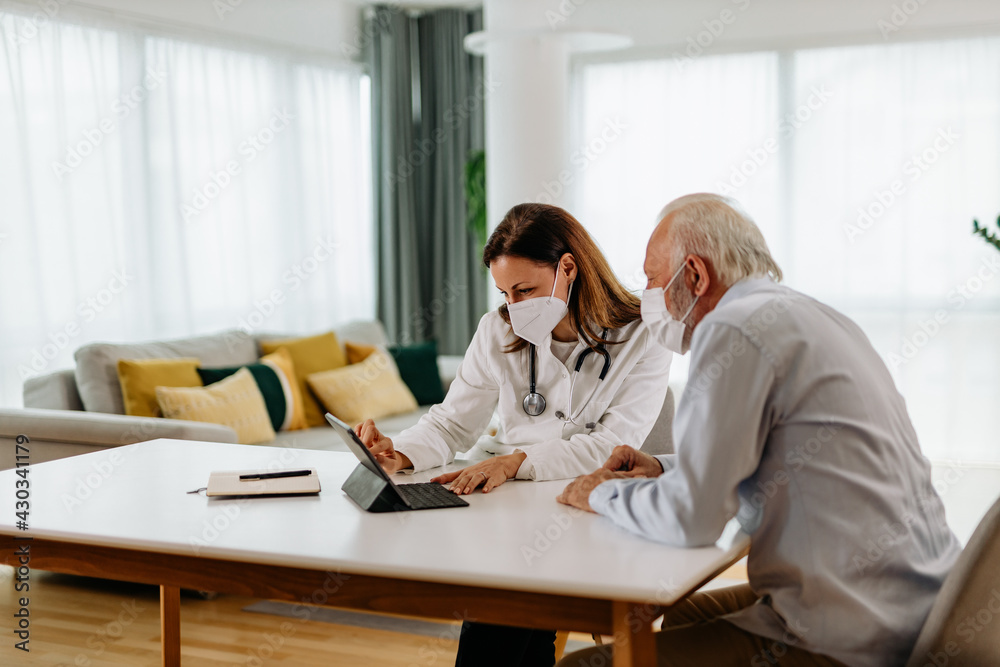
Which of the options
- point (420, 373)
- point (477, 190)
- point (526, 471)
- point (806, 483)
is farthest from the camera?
point (477, 190)

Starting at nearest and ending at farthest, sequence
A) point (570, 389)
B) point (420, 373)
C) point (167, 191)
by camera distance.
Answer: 1. point (570, 389)
2. point (167, 191)
3. point (420, 373)

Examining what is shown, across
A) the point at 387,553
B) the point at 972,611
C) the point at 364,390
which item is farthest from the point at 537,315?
the point at 364,390

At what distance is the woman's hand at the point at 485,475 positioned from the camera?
1943mm

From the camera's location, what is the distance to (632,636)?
1396mm

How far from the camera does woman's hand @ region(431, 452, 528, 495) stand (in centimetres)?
194

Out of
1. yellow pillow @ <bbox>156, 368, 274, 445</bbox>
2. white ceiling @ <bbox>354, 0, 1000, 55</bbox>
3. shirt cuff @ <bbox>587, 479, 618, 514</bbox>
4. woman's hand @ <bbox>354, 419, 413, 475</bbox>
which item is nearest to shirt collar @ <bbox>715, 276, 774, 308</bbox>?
shirt cuff @ <bbox>587, 479, 618, 514</bbox>

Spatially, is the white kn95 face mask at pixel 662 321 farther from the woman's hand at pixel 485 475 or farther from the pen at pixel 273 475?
the pen at pixel 273 475

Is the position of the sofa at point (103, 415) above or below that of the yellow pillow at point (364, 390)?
above

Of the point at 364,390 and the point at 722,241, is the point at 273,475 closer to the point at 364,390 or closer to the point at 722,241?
the point at 722,241

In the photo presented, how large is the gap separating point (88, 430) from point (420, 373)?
2044 millimetres

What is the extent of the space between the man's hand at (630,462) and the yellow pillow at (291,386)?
9.38ft

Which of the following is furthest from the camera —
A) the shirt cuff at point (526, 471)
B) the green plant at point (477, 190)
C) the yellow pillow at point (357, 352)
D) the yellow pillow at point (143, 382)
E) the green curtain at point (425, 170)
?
the green curtain at point (425, 170)

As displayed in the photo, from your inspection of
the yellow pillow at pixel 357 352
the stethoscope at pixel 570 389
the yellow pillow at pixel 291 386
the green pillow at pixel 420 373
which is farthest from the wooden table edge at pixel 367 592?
the green pillow at pixel 420 373

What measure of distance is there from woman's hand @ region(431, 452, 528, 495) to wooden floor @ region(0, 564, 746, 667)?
112 cm
